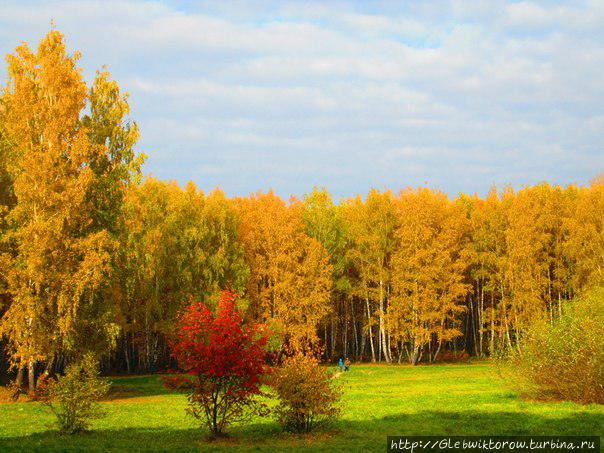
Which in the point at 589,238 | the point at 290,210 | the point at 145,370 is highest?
the point at 290,210

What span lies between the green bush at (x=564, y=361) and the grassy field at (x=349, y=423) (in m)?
0.79

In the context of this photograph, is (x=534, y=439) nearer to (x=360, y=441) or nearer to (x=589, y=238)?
(x=360, y=441)

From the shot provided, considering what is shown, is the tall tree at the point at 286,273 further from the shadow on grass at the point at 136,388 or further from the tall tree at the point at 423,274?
the shadow on grass at the point at 136,388

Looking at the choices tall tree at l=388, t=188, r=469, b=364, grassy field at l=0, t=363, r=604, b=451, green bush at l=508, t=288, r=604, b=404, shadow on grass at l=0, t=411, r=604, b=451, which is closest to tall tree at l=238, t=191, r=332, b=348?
tall tree at l=388, t=188, r=469, b=364

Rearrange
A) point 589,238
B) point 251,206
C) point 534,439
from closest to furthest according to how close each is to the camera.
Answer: point 534,439 < point 589,238 < point 251,206

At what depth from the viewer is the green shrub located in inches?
704

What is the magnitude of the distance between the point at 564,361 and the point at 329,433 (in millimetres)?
10146

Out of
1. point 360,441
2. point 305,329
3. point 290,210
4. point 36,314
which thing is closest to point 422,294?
Answer: point 305,329

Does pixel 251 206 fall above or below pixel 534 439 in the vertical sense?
above

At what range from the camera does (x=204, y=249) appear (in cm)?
5247

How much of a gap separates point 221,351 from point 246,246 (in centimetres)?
4078

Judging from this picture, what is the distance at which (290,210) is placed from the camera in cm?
5791

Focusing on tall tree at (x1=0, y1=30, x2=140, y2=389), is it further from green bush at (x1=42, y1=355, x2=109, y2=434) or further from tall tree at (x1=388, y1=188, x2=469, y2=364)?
tall tree at (x1=388, y1=188, x2=469, y2=364)

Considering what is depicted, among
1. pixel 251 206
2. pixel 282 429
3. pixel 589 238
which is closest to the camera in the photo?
pixel 282 429
